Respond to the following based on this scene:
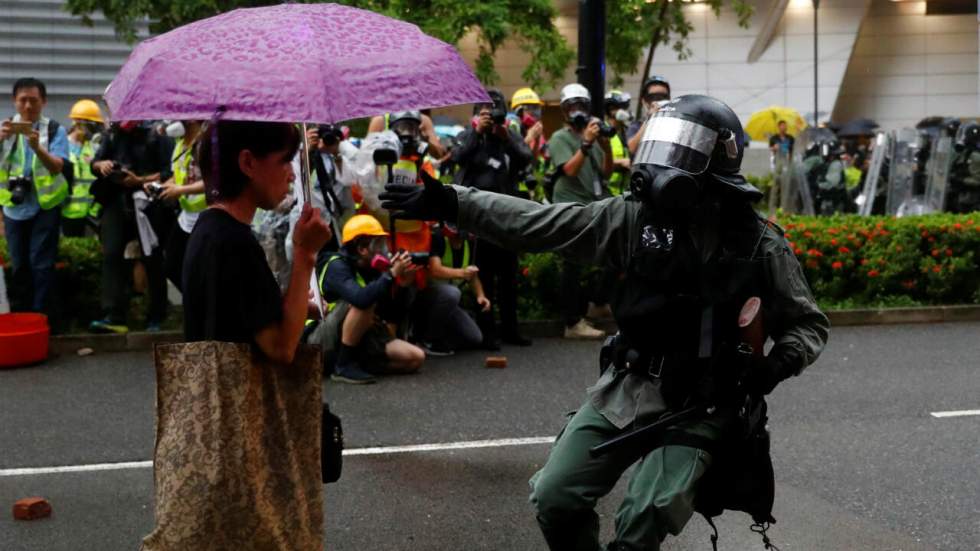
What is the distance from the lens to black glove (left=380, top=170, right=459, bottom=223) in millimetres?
3521

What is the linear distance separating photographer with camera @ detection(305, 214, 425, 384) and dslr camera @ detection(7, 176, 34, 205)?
103 inches

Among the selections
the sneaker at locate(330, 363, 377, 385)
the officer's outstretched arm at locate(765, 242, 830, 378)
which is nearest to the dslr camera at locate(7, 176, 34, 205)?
the sneaker at locate(330, 363, 377, 385)

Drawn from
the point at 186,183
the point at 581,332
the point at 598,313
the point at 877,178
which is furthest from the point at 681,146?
the point at 877,178

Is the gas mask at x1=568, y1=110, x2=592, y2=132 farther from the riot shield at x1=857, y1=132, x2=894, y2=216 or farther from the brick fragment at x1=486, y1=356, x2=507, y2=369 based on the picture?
the riot shield at x1=857, y1=132, x2=894, y2=216

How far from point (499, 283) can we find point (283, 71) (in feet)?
21.5

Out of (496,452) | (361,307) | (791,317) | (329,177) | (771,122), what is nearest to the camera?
(791,317)

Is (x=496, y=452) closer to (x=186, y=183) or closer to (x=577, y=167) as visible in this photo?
(x=577, y=167)

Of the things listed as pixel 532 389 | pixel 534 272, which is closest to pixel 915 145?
pixel 534 272

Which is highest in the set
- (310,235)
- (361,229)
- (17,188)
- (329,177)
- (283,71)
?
(283,71)

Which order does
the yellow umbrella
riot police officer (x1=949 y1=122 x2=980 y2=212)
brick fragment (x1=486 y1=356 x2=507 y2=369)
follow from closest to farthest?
brick fragment (x1=486 y1=356 x2=507 y2=369) → riot police officer (x1=949 y1=122 x2=980 y2=212) → the yellow umbrella

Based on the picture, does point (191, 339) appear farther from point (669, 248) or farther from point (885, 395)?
point (885, 395)

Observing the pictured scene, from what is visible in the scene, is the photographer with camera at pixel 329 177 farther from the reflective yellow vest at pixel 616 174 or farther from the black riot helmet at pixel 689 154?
the black riot helmet at pixel 689 154

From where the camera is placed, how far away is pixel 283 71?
9.70 ft

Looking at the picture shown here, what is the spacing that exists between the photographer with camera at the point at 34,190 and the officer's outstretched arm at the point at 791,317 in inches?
269
